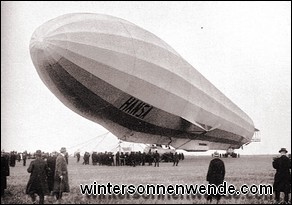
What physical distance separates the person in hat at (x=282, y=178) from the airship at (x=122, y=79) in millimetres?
8878

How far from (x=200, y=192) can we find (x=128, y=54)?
8.60 meters

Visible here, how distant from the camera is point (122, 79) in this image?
55.2ft

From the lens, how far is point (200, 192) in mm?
9875

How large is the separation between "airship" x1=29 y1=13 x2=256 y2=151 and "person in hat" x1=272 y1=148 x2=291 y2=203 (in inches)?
350

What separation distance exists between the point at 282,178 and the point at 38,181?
633 centimetres

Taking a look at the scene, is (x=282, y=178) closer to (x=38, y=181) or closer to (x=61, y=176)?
(x=61, y=176)

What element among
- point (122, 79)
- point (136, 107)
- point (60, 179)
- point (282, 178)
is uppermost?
point (122, 79)

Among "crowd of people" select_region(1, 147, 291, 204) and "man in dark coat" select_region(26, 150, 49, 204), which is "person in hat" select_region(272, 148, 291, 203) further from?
"man in dark coat" select_region(26, 150, 49, 204)

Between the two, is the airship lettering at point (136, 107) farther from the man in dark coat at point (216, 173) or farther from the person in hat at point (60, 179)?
the man in dark coat at point (216, 173)

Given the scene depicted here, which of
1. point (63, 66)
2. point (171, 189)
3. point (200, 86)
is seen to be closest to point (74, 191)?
point (171, 189)

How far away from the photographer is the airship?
15.3 m

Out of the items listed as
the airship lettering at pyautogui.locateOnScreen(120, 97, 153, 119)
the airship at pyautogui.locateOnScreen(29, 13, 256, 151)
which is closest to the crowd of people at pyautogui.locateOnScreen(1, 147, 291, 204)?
the airship at pyautogui.locateOnScreen(29, 13, 256, 151)

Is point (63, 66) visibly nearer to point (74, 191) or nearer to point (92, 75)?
point (92, 75)

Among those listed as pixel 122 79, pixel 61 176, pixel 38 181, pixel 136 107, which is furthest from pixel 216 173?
pixel 136 107
